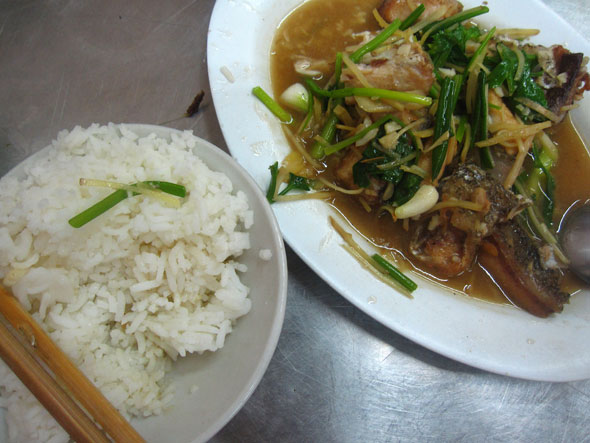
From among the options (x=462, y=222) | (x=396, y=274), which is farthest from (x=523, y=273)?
(x=396, y=274)

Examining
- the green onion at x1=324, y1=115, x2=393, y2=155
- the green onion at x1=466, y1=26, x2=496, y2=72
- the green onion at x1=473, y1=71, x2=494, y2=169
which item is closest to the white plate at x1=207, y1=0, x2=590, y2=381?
the green onion at x1=324, y1=115, x2=393, y2=155

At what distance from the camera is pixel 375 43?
2.56 m

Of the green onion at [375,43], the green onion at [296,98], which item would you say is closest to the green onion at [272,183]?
the green onion at [296,98]

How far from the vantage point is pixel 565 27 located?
286 cm

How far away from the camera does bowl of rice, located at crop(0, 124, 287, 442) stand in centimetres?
153

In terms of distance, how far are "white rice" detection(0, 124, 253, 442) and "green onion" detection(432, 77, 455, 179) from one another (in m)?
1.29

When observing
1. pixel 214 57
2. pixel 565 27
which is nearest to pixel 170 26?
pixel 214 57

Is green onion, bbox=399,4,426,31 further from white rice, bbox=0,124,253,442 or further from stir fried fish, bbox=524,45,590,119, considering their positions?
white rice, bbox=0,124,253,442

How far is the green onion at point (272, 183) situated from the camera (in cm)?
220

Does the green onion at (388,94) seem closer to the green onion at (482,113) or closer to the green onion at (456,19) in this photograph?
the green onion at (482,113)

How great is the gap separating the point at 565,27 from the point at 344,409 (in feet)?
10.0

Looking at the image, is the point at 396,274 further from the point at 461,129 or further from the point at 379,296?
the point at 461,129

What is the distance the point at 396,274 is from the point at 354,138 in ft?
2.85

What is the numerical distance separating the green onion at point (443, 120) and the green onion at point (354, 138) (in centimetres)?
30
